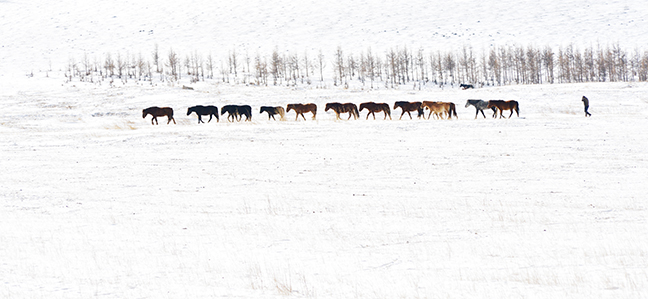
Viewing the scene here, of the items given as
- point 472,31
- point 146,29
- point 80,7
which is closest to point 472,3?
point 472,31

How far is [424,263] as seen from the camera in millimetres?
5863

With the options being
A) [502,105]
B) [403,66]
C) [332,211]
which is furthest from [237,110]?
[403,66]

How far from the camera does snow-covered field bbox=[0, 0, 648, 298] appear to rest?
5.36 m

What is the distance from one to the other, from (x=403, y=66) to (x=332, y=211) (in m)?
79.0

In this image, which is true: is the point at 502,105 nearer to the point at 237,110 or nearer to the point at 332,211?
the point at 237,110

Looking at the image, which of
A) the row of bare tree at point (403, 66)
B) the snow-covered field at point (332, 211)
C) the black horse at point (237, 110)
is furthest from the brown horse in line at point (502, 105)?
the row of bare tree at point (403, 66)

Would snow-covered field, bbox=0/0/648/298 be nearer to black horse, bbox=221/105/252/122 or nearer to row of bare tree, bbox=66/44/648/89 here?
black horse, bbox=221/105/252/122

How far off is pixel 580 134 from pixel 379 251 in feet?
45.2

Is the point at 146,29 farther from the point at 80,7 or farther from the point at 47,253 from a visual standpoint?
the point at 47,253

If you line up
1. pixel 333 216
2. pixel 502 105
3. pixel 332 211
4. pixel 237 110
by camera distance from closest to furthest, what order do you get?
pixel 333 216 → pixel 332 211 → pixel 502 105 → pixel 237 110

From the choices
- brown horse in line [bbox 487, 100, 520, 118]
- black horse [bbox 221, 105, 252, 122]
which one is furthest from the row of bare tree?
brown horse in line [bbox 487, 100, 520, 118]

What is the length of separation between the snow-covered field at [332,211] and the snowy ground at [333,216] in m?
0.03

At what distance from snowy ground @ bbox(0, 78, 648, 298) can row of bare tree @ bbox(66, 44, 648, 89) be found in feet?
199

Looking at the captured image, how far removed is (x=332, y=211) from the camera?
8.61 metres
